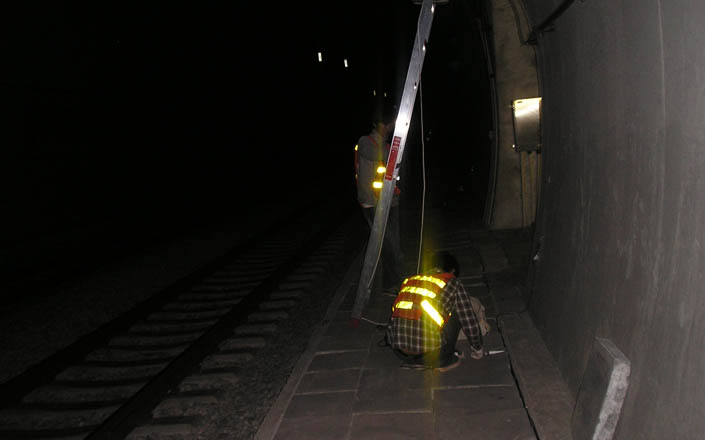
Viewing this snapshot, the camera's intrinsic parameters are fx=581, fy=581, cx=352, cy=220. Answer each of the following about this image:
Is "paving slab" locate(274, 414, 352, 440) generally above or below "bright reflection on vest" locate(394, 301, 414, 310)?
below

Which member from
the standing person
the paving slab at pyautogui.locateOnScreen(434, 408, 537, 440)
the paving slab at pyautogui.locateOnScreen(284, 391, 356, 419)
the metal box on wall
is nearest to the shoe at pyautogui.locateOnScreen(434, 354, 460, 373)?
the paving slab at pyautogui.locateOnScreen(434, 408, 537, 440)

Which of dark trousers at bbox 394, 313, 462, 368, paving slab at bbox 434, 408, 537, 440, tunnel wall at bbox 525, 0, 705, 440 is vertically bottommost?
paving slab at bbox 434, 408, 537, 440

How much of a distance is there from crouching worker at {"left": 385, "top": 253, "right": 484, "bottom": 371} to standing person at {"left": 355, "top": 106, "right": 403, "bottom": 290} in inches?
82.2

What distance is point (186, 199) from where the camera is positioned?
1933 cm

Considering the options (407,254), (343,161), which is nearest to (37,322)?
(407,254)

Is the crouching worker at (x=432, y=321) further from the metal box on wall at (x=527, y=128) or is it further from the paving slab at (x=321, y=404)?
the metal box on wall at (x=527, y=128)

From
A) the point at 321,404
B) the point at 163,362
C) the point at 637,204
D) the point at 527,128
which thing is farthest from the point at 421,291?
the point at 527,128

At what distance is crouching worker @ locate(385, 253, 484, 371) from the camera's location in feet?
15.3

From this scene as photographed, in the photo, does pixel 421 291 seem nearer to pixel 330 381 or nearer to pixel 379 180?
pixel 330 381

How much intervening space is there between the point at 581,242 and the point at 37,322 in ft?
23.3

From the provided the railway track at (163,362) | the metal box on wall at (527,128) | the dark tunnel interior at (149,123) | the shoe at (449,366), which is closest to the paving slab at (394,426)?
the shoe at (449,366)

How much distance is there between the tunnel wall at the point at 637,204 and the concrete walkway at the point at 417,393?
1.14ft

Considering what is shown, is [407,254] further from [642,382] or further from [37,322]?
[642,382]

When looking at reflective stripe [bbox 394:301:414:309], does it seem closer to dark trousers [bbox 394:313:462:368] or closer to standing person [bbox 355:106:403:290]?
dark trousers [bbox 394:313:462:368]
